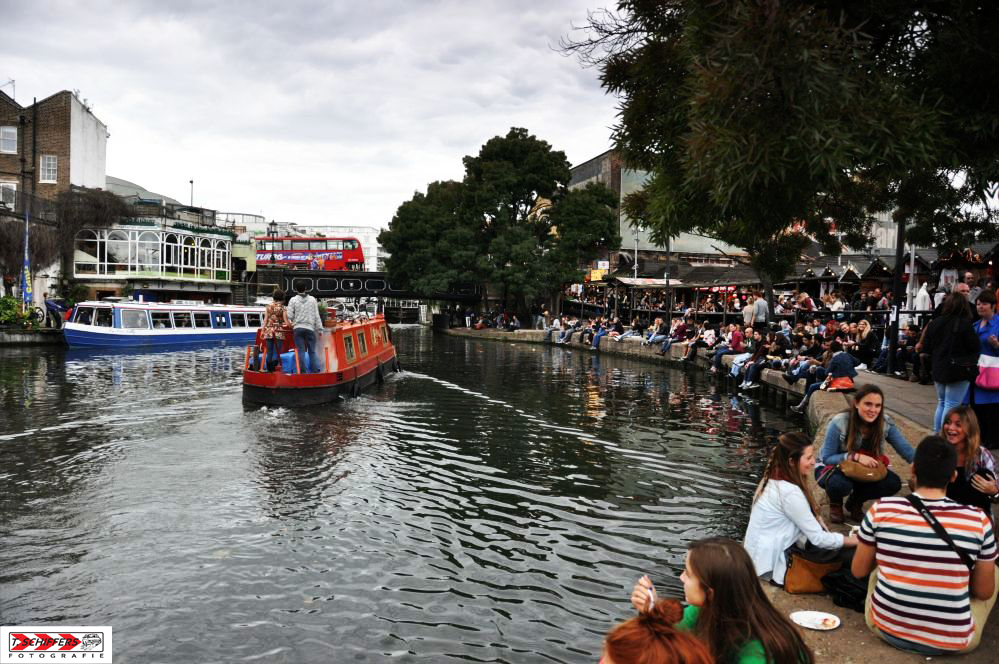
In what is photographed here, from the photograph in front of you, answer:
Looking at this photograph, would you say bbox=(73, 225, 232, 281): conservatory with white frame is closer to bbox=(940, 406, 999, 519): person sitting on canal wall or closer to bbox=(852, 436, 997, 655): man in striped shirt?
bbox=(940, 406, 999, 519): person sitting on canal wall

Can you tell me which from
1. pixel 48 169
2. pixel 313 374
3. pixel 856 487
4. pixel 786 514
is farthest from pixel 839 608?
pixel 48 169

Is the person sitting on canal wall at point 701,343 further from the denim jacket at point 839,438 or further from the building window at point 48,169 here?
the building window at point 48,169

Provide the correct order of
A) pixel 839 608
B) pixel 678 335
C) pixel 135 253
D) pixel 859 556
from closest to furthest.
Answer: pixel 859 556 → pixel 839 608 → pixel 678 335 → pixel 135 253

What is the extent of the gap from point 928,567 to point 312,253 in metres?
60.2

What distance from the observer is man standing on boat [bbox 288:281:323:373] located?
1537cm

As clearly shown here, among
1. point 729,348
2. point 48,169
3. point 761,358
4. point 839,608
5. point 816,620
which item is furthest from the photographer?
point 48,169

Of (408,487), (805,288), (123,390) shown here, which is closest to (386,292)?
(805,288)

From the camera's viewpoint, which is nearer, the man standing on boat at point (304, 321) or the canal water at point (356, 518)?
the canal water at point (356, 518)

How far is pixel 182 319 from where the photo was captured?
35250 mm

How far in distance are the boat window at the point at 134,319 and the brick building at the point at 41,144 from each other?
1682 centimetres

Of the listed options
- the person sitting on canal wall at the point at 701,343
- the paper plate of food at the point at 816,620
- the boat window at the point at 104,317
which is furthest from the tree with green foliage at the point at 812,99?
the boat window at the point at 104,317

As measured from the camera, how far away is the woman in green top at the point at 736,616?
8.93ft

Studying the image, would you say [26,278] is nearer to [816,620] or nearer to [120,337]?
[120,337]

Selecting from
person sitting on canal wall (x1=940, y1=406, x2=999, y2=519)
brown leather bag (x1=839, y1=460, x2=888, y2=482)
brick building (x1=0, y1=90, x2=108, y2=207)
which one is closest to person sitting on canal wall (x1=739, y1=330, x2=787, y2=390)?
brown leather bag (x1=839, y1=460, x2=888, y2=482)
